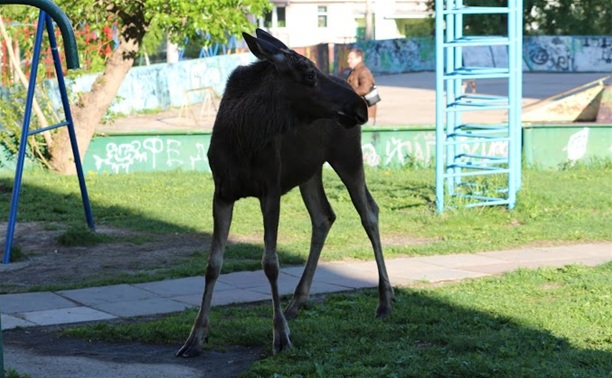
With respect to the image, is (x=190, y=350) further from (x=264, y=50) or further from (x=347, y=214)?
(x=347, y=214)

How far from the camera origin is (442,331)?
7.40 m

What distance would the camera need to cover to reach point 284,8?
3447 inches

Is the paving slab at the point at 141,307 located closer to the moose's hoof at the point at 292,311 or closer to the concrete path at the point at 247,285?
the concrete path at the point at 247,285

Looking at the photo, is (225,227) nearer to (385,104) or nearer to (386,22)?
(385,104)

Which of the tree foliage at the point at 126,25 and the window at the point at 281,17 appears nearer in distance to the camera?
the tree foliage at the point at 126,25

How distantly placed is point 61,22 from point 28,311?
11.8 feet

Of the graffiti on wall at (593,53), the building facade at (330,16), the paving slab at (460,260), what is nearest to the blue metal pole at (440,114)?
the paving slab at (460,260)

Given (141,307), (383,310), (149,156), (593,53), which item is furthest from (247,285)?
(593,53)

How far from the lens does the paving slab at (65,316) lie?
26.7 ft

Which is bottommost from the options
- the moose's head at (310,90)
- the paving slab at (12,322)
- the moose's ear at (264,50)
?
the paving slab at (12,322)

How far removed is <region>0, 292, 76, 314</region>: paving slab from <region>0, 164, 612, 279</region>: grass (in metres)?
1.22

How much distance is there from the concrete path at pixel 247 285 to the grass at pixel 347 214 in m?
0.41

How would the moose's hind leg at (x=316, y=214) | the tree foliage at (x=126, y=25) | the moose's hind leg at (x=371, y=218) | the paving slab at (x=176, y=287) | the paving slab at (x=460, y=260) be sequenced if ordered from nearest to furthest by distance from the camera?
1. the moose's hind leg at (x=371, y=218)
2. the moose's hind leg at (x=316, y=214)
3. the paving slab at (x=176, y=287)
4. the paving slab at (x=460, y=260)
5. the tree foliage at (x=126, y=25)

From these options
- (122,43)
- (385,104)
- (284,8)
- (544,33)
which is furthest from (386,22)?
(122,43)
